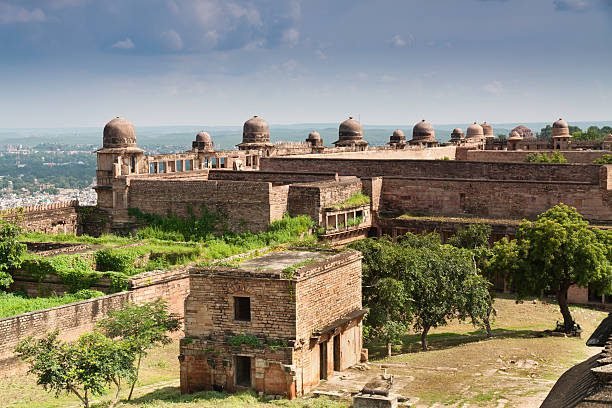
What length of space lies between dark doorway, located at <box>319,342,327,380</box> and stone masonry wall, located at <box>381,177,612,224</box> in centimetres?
1986

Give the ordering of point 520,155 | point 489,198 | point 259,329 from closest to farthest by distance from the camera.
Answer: point 259,329 < point 489,198 < point 520,155

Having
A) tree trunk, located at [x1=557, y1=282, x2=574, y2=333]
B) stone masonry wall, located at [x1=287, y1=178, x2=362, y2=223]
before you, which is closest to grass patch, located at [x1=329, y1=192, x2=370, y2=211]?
stone masonry wall, located at [x1=287, y1=178, x2=362, y2=223]

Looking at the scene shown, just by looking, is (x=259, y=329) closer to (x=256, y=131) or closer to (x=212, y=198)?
(x=212, y=198)

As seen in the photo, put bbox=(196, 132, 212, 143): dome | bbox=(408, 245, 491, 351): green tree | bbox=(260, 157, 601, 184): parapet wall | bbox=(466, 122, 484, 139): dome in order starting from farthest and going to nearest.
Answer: bbox=(466, 122, 484, 139): dome < bbox=(196, 132, 212, 143): dome < bbox=(260, 157, 601, 184): parapet wall < bbox=(408, 245, 491, 351): green tree

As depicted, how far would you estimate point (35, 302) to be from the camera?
31.1 meters

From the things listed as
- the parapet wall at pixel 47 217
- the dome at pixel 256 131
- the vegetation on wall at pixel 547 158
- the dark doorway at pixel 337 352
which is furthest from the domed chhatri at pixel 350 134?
the dark doorway at pixel 337 352

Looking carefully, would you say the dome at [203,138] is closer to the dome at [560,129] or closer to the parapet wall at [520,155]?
the parapet wall at [520,155]

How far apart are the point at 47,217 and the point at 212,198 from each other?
9.18 metres

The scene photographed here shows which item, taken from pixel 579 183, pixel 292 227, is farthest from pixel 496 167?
pixel 292 227

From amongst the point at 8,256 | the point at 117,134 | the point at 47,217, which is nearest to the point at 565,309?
the point at 8,256

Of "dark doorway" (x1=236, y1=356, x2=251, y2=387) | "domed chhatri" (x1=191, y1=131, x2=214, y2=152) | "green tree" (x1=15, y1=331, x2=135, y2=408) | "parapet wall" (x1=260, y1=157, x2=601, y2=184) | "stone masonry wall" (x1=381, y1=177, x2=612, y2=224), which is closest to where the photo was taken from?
"green tree" (x1=15, y1=331, x2=135, y2=408)

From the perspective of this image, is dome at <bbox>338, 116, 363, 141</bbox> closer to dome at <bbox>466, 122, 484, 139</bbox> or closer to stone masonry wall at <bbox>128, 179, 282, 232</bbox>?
dome at <bbox>466, 122, 484, 139</bbox>

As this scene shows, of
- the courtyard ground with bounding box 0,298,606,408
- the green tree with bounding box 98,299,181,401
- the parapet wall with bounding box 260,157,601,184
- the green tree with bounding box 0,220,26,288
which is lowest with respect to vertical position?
the courtyard ground with bounding box 0,298,606,408

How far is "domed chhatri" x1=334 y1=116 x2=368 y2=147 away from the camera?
273 ft
